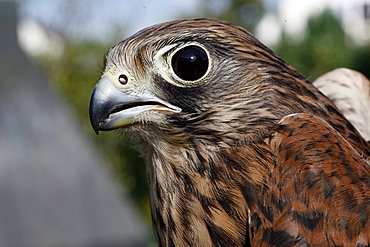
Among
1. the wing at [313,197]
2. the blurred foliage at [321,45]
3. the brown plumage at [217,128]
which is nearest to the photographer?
the wing at [313,197]

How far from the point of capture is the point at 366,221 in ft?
8.44

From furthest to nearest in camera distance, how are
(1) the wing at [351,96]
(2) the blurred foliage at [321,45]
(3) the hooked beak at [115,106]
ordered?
(2) the blurred foliage at [321,45], (1) the wing at [351,96], (3) the hooked beak at [115,106]

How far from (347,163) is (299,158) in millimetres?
179

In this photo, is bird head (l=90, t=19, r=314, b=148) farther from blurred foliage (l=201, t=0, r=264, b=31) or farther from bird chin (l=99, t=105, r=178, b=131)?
blurred foliage (l=201, t=0, r=264, b=31)

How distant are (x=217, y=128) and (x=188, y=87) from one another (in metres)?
0.20

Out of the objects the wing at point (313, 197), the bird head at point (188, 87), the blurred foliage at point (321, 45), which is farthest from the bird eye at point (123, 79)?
the blurred foliage at point (321, 45)

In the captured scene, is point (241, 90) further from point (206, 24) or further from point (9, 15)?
point (9, 15)

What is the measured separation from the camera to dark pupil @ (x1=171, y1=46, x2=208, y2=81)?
2.84 m

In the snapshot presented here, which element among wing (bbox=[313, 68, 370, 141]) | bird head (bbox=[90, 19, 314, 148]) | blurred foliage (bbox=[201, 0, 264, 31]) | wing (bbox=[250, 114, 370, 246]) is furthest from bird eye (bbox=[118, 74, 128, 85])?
blurred foliage (bbox=[201, 0, 264, 31])

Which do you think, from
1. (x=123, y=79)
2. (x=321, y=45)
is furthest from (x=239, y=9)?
(x=123, y=79)

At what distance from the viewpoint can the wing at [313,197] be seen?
2570 millimetres

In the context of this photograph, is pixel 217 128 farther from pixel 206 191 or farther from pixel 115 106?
pixel 115 106

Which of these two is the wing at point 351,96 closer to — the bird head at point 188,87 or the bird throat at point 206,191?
the bird head at point 188,87

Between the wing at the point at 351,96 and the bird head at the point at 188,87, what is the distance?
47.8 inches
